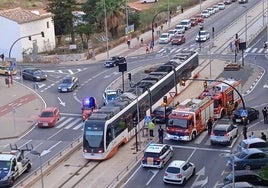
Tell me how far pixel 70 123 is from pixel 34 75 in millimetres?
19760

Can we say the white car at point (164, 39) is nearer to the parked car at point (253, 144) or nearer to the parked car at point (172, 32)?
the parked car at point (172, 32)

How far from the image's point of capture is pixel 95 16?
10331cm

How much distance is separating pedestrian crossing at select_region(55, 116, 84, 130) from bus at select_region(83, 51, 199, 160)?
6.33 metres

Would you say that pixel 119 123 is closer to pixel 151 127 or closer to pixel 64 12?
pixel 151 127

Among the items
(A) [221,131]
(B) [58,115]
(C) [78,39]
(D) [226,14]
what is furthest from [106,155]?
(D) [226,14]

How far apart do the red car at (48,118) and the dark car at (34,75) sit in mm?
18083

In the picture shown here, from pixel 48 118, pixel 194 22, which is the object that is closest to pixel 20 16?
pixel 194 22

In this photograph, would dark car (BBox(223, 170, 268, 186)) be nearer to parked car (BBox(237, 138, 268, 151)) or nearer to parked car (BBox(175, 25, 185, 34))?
parked car (BBox(237, 138, 268, 151))

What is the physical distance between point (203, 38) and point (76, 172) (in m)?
53.7

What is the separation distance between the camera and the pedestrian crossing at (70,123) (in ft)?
191

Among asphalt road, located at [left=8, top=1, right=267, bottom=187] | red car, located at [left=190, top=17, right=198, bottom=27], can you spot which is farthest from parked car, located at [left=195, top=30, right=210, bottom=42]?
red car, located at [left=190, top=17, right=198, bottom=27]

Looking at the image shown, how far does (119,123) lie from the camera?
50000 mm

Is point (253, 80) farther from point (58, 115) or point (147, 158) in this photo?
point (147, 158)

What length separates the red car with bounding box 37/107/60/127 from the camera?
58375 millimetres
